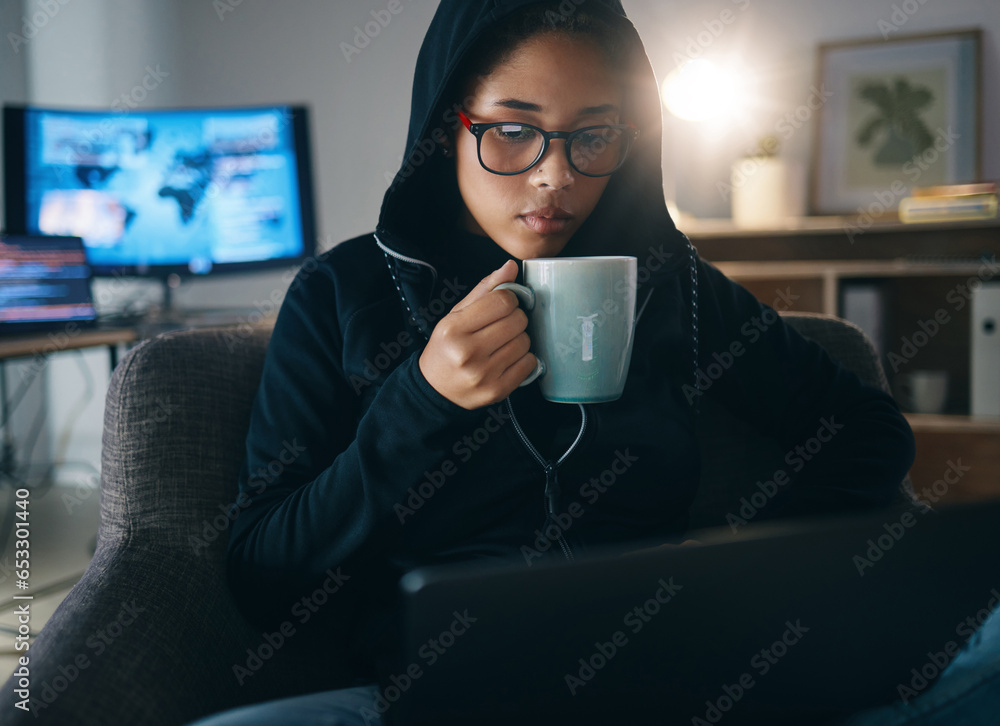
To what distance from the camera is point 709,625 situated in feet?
1.45

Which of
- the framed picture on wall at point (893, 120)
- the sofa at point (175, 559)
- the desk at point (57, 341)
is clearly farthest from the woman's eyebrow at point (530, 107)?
the framed picture on wall at point (893, 120)

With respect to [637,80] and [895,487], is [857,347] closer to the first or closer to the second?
[895,487]

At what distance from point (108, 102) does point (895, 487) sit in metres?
3.17

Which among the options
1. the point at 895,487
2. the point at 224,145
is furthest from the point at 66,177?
the point at 895,487

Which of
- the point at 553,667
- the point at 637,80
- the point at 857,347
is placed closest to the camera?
the point at 553,667

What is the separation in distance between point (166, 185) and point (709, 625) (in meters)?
2.12

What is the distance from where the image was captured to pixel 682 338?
0.92 meters

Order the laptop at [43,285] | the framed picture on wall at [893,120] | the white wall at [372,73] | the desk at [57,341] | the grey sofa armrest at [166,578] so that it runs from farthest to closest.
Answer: the white wall at [372,73] → the framed picture on wall at [893,120] → the laptop at [43,285] → the desk at [57,341] → the grey sofa armrest at [166,578]

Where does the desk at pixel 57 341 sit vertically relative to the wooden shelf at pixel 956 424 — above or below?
above

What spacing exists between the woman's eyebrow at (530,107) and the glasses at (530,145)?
18 millimetres

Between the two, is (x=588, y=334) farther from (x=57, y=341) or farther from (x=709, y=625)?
(x=57, y=341)

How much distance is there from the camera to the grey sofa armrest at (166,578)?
0.58m

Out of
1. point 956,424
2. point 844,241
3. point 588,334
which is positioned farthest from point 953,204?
point 588,334

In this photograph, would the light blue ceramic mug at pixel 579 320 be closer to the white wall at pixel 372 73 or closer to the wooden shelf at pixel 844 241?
the wooden shelf at pixel 844 241
